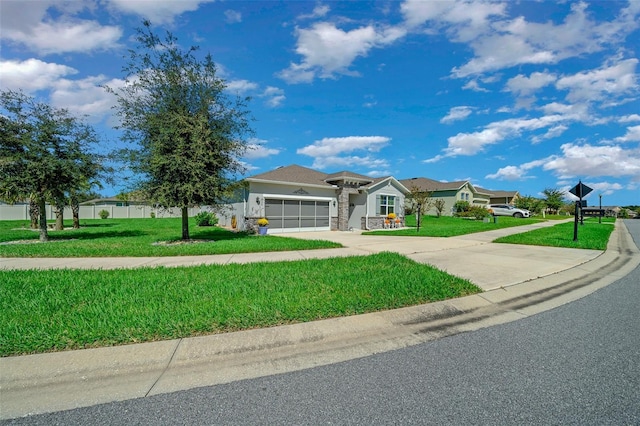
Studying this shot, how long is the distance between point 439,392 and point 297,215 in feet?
56.9

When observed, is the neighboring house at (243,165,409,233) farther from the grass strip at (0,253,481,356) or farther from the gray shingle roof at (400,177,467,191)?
the gray shingle roof at (400,177,467,191)

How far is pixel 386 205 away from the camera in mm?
23406

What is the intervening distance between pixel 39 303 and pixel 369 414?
195 inches

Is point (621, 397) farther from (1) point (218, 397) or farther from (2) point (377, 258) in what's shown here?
(2) point (377, 258)

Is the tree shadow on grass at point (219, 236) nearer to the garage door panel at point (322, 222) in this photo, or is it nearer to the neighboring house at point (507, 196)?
the garage door panel at point (322, 222)

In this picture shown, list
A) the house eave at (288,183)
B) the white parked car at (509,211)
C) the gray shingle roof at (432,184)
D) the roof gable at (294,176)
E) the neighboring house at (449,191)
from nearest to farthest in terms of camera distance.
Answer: the house eave at (288,183)
the roof gable at (294,176)
the white parked car at (509,211)
the neighboring house at (449,191)
the gray shingle roof at (432,184)

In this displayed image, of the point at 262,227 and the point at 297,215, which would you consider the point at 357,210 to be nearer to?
the point at 297,215

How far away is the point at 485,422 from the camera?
86.4 inches

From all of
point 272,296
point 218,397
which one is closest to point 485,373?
point 218,397

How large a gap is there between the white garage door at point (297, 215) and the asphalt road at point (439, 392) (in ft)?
51.4

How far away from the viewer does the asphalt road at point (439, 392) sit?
2256 millimetres

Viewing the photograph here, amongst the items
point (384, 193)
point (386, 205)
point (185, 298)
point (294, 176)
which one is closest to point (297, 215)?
point (294, 176)

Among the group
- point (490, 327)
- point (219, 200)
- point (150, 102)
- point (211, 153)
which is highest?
point (150, 102)

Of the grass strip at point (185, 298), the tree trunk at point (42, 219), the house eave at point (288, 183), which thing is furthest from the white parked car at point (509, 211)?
the tree trunk at point (42, 219)
